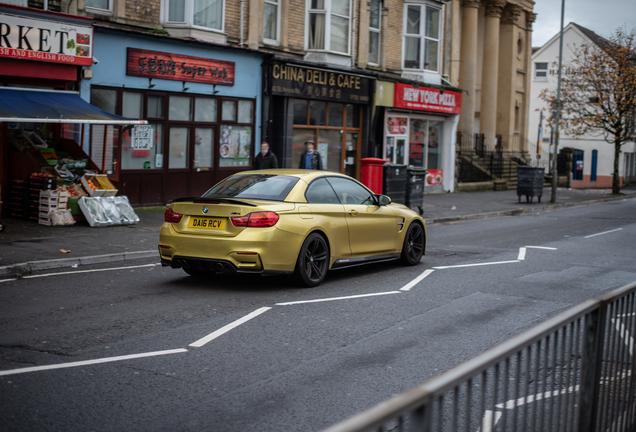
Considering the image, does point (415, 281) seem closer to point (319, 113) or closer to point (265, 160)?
point (265, 160)

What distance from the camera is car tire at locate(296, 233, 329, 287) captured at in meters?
8.59

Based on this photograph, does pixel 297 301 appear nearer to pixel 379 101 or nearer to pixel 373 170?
pixel 373 170

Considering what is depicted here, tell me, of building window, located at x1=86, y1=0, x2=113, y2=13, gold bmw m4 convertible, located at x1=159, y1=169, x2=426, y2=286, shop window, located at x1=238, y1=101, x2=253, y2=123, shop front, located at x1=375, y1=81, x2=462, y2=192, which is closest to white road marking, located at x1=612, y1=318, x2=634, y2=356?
gold bmw m4 convertible, located at x1=159, y1=169, x2=426, y2=286

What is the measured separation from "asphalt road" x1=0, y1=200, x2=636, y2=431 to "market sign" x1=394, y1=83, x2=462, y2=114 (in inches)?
610

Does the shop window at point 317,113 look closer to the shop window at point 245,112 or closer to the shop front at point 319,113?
the shop front at point 319,113

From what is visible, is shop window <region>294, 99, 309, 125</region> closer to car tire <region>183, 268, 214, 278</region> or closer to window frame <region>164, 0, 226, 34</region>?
window frame <region>164, 0, 226, 34</region>

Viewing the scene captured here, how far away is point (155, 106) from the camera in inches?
697

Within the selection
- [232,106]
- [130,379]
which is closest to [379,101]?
[232,106]

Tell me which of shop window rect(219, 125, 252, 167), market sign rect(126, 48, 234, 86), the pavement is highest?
market sign rect(126, 48, 234, 86)

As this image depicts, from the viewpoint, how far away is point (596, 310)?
346 cm

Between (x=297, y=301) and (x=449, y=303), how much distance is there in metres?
1.80

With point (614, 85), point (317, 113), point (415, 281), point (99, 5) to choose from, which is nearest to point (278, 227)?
point (415, 281)

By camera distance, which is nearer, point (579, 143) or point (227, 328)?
point (227, 328)

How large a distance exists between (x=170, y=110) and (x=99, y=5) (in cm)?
306
